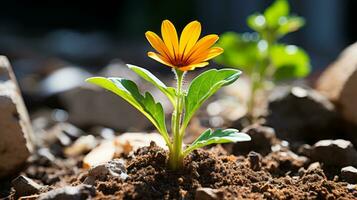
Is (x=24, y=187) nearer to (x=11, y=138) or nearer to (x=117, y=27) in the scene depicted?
(x=11, y=138)

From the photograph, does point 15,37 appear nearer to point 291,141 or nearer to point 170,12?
point 170,12

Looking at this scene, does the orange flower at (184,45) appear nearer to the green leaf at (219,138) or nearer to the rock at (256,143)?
the green leaf at (219,138)

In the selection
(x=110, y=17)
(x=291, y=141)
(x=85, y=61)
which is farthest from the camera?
(x=110, y=17)

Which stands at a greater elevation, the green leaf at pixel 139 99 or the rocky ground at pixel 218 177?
the green leaf at pixel 139 99

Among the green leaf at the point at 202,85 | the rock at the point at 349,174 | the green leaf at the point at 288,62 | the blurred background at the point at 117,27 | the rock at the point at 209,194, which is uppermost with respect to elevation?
the blurred background at the point at 117,27

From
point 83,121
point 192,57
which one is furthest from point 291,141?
point 83,121

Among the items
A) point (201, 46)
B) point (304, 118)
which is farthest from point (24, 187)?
point (304, 118)

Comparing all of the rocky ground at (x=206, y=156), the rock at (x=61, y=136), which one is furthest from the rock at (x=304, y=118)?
the rock at (x=61, y=136)
